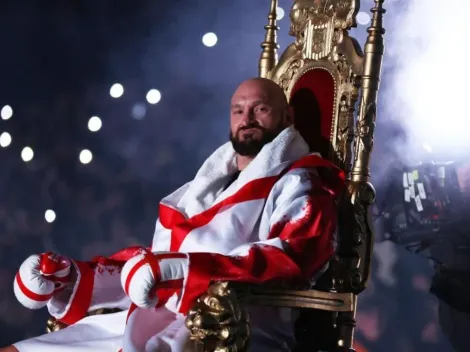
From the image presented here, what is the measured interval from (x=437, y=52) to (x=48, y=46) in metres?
2.01

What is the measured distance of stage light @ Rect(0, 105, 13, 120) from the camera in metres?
4.08

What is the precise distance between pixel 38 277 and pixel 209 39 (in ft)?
5.57

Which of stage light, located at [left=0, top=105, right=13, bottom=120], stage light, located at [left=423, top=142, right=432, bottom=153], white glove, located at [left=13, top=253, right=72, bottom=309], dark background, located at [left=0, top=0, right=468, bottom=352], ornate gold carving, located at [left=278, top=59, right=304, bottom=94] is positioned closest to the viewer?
white glove, located at [left=13, top=253, right=72, bottom=309]

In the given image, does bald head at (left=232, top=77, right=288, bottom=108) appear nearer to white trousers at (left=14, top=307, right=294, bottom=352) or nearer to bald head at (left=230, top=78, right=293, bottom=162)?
bald head at (left=230, top=78, right=293, bottom=162)

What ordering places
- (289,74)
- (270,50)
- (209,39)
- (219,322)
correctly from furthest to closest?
1. (209,39)
2. (270,50)
3. (289,74)
4. (219,322)

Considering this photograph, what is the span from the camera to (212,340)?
70.5 inches

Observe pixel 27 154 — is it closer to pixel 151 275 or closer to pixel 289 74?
pixel 289 74

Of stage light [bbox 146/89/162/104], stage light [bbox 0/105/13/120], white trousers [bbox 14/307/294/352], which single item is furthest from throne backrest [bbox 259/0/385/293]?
stage light [bbox 0/105/13/120]

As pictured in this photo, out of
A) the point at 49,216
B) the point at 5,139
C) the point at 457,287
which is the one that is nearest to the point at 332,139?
the point at 457,287

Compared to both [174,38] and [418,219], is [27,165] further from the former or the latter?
[418,219]

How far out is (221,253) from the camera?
207 centimetres

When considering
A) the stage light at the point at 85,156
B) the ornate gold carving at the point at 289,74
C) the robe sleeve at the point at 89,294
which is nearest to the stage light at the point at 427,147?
the ornate gold carving at the point at 289,74

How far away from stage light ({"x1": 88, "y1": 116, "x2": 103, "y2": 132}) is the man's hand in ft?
6.85

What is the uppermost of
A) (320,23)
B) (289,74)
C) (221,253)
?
(320,23)
